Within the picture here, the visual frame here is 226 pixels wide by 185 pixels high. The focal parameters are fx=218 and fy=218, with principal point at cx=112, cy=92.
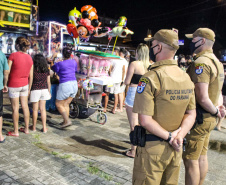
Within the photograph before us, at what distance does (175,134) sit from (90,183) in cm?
179

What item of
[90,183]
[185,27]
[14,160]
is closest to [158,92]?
[90,183]

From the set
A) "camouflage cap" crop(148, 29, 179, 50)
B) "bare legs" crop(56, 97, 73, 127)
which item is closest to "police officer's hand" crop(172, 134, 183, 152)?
"camouflage cap" crop(148, 29, 179, 50)

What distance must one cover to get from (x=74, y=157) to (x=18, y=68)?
2.23 metres

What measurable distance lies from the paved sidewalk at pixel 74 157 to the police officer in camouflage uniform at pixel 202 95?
2.98 ft

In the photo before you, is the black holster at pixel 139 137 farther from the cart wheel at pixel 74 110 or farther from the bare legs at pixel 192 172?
the cart wheel at pixel 74 110

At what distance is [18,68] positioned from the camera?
183 inches

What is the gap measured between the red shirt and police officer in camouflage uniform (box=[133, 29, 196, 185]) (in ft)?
11.3

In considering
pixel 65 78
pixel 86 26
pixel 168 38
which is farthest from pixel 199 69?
pixel 86 26

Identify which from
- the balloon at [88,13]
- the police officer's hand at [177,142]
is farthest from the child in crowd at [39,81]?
the police officer's hand at [177,142]

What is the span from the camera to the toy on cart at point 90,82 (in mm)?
6238

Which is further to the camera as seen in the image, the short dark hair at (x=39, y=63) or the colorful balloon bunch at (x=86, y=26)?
the colorful balloon bunch at (x=86, y=26)

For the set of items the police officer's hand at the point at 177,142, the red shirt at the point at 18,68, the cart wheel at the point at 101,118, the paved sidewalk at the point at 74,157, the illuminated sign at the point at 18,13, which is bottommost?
the paved sidewalk at the point at 74,157

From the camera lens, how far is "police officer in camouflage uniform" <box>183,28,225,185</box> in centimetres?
271

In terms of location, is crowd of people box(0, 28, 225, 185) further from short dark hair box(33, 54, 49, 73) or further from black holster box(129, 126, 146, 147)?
short dark hair box(33, 54, 49, 73)
